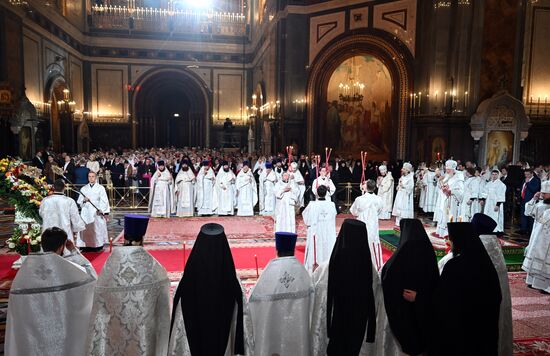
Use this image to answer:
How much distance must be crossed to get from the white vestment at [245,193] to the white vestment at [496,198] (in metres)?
6.64

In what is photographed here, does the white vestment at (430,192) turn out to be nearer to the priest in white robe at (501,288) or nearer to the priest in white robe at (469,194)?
the priest in white robe at (469,194)

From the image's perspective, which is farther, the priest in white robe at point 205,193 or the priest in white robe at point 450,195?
the priest in white robe at point 205,193

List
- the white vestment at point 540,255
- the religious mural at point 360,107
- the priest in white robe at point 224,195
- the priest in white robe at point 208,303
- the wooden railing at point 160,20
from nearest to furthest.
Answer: the priest in white robe at point 208,303, the white vestment at point 540,255, the priest in white robe at point 224,195, the religious mural at point 360,107, the wooden railing at point 160,20

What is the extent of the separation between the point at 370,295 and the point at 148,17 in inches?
1321

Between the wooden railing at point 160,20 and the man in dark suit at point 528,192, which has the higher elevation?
the wooden railing at point 160,20

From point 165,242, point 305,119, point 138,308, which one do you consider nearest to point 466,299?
point 138,308

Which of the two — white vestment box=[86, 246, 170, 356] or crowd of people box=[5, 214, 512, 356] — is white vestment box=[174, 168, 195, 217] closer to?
crowd of people box=[5, 214, 512, 356]

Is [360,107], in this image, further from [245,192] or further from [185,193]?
[185,193]

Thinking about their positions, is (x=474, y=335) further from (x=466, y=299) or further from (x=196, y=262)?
(x=196, y=262)

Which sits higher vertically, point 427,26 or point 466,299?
point 427,26

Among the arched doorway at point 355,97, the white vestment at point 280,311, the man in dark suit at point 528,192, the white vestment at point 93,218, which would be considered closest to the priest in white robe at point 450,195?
the man in dark suit at point 528,192

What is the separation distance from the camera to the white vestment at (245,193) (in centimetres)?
1386

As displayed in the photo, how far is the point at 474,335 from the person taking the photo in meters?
3.89

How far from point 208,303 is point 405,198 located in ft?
32.8
